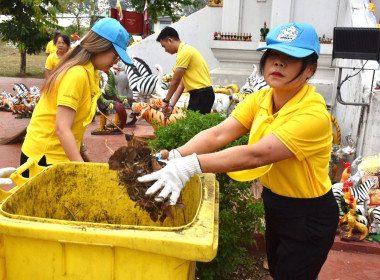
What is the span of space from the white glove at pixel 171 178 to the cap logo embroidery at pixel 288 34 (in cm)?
67

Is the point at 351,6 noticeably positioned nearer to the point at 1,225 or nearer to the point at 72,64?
the point at 72,64

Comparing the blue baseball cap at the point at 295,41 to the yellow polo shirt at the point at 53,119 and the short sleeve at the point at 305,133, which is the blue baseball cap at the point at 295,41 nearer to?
the short sleeve at the point at 305,133

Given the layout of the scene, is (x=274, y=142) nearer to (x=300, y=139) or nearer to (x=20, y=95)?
(x=300, y=139)

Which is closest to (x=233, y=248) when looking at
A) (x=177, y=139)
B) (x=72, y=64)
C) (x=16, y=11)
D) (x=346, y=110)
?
(x=177, y=139)

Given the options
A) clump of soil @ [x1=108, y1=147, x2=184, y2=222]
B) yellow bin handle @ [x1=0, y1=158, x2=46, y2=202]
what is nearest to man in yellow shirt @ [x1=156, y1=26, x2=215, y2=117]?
yellow bin handle @ [x1=0, y1=158, x2=46, y2=202]

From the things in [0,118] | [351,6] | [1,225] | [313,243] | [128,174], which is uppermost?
Answer: [351,6]

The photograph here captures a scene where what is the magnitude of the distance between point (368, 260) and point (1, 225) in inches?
116

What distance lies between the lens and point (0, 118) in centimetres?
846

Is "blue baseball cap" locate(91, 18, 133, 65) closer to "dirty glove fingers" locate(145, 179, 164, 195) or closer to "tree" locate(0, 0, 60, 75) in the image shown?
"dirty glove fingers" locate(145, 179, 164, 195)

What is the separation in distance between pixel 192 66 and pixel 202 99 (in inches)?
18.2

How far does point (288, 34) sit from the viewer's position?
167cm

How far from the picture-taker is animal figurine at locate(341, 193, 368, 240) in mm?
3402

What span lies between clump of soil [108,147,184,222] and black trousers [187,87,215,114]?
3.73m

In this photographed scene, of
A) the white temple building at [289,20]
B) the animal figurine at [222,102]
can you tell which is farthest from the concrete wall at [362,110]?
the animal figurine at [222,102]
